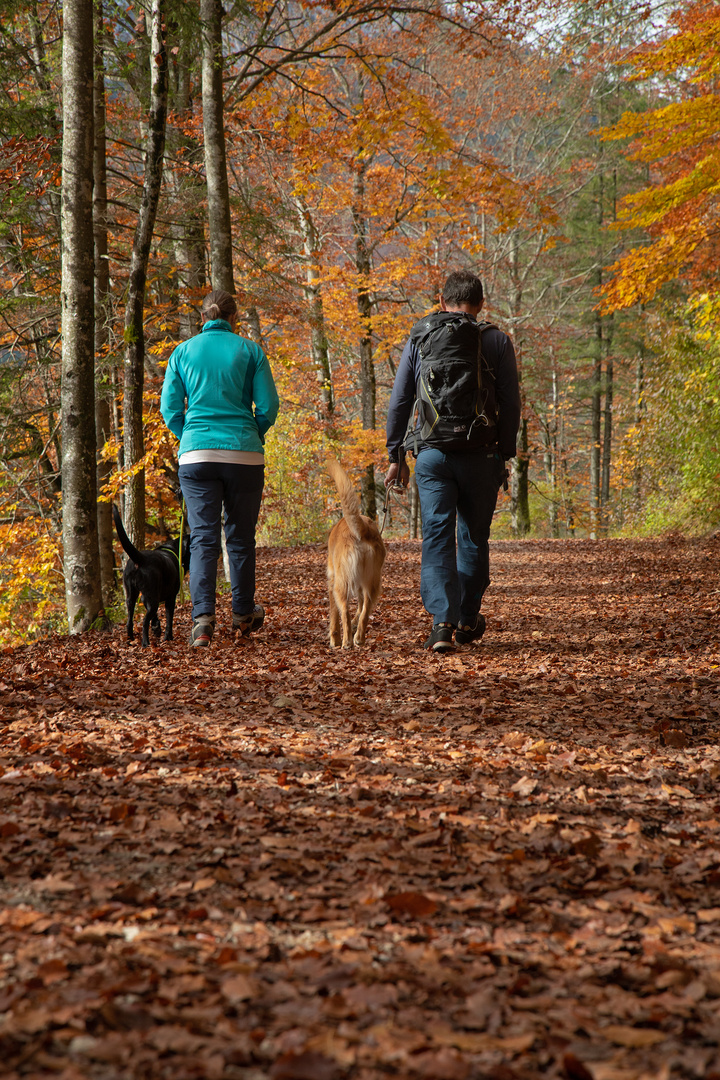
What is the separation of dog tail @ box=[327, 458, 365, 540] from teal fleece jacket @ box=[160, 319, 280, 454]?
686 millimetres

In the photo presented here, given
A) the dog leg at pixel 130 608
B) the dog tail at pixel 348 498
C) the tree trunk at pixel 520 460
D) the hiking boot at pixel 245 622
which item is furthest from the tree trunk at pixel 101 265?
the tree trunk at pixel 520 460

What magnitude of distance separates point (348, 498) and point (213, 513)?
1.09 metres

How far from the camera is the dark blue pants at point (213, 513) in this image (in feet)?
20.3

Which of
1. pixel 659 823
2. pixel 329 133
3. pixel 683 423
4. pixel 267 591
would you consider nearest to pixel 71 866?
pixel 659 823

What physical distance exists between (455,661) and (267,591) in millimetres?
5491

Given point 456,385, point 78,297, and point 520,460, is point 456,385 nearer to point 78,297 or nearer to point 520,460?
point 78,297

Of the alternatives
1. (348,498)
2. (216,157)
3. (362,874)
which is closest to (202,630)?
(348,498)

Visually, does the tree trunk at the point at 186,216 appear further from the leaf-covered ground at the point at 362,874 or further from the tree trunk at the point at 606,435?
the tree trunk at the point at 606,435

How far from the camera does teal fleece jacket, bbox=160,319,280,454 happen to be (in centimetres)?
616

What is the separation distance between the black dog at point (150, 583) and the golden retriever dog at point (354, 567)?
1.50 meters

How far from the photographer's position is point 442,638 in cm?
567

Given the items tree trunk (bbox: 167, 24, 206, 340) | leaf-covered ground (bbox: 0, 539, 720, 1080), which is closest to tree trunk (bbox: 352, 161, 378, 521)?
tree trunk (bbox: 167, 24, 206, 340)

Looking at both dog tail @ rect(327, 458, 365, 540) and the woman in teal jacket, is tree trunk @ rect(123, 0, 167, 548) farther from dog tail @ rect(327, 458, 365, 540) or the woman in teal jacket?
dog tail @ rect(327, 458, 365, 540)

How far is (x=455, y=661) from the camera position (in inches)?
214
